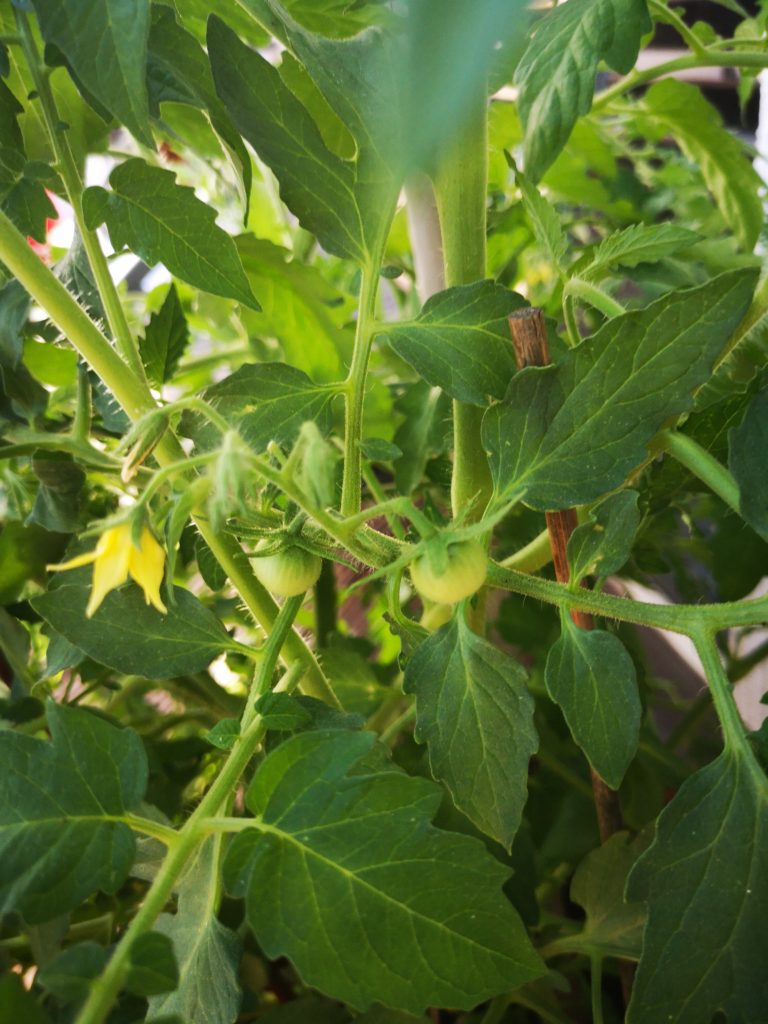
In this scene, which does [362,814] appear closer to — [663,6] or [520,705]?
[520,705]

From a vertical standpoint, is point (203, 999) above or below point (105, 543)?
below

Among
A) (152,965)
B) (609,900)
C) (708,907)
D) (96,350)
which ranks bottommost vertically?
(609,900)

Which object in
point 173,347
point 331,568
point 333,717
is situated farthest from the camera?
point 331,568

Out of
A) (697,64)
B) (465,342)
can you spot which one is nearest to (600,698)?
(465,342)

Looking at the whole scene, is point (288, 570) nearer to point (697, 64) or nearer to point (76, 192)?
point (76, 192)

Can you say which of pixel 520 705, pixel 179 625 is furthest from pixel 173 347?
pixel 520 705

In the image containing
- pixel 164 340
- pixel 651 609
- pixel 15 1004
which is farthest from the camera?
pixel 164 340

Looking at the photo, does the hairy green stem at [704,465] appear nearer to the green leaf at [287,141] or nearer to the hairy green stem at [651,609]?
the hairy green stem at [651,609]
